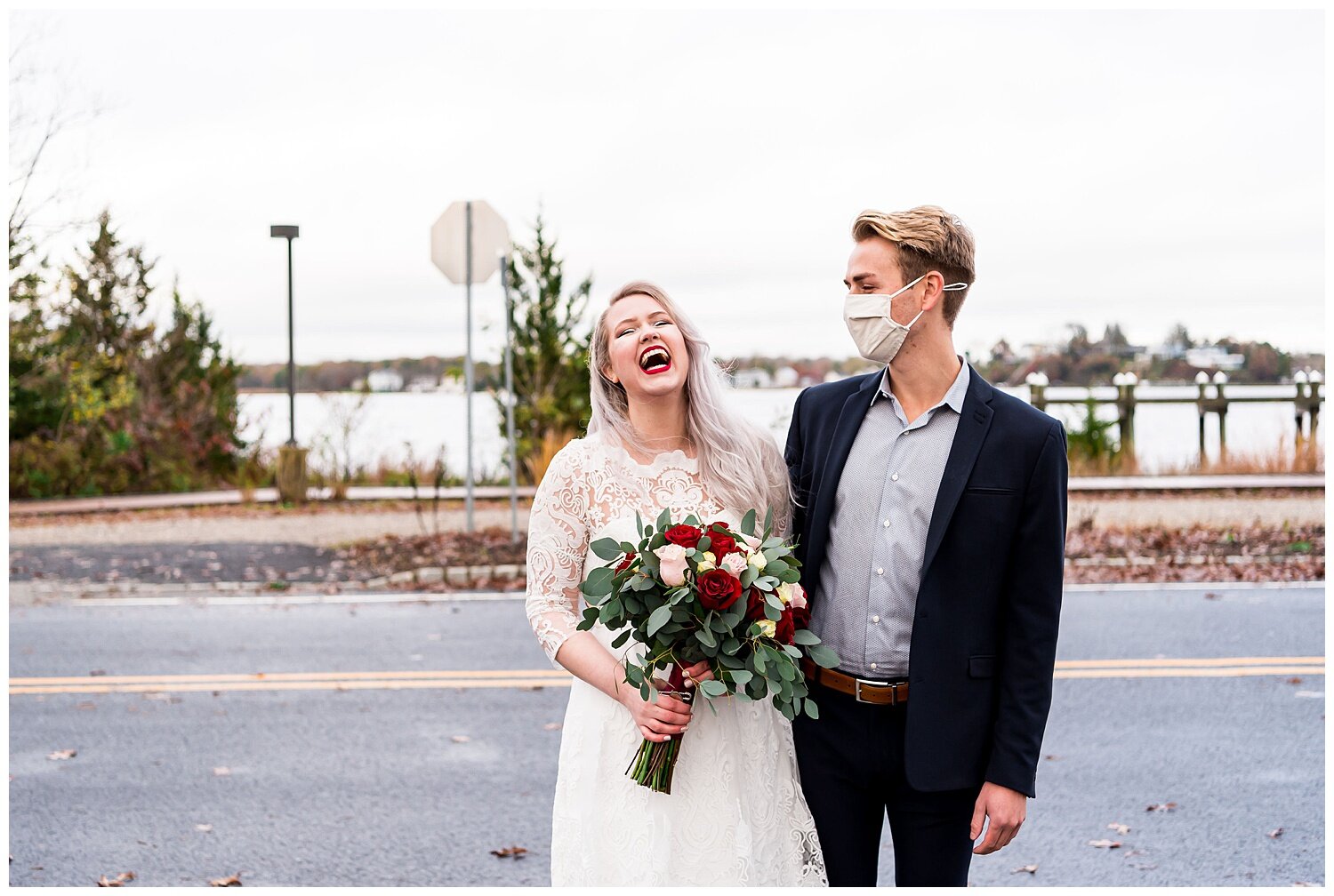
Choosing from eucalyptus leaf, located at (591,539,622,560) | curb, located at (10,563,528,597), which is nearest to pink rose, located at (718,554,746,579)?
eucalyptus leaf, located at (591,539,622,560)

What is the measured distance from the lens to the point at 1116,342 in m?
20.4

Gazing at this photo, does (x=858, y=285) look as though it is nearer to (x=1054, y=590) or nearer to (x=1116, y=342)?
(x=1054, y=590)

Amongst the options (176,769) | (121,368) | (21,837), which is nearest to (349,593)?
(176,769)

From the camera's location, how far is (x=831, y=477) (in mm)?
2959

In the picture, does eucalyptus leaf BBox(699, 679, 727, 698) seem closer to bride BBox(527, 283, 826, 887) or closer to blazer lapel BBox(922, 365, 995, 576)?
bride BBox(527, 283, 826, 887)

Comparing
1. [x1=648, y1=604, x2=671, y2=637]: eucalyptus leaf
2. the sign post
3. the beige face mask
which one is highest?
the sign post

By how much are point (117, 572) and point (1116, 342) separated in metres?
15.9

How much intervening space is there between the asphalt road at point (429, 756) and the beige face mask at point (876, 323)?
2707 mm

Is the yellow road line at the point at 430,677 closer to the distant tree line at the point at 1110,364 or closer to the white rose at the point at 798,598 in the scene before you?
the white rose at the point at 798,598

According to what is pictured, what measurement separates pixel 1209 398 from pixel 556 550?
1890 centimetres

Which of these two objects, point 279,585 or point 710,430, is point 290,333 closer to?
point 279,585

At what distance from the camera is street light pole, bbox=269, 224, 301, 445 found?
1717 centimetres

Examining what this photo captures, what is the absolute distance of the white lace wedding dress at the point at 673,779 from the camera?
119 inches

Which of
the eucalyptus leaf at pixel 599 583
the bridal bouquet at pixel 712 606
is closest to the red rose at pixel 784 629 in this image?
the bridal bouquet at pixel 712 606
